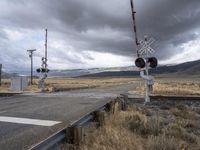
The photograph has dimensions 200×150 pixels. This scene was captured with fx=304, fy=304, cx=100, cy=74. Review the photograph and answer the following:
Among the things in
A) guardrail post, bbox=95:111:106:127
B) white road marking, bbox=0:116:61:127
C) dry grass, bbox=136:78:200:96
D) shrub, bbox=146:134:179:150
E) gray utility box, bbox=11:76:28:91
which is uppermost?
gray utility box, bbox=11:76:28:91

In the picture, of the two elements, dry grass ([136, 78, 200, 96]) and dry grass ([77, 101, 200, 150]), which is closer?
dry grass ([77, 101, 200, 150])

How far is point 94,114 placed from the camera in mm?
9047

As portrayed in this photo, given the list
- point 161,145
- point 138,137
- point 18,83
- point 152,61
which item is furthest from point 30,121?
point 18,83

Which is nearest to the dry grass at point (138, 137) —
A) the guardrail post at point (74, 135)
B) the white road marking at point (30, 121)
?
the guardrail post at point (74, 135)

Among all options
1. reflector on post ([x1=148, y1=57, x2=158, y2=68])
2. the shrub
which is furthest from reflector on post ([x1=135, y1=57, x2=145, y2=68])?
the shrub

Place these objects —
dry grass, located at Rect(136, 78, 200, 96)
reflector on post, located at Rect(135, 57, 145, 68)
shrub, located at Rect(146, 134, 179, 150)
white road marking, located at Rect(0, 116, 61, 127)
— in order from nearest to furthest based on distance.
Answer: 1. shrub, located at Rect(146, 134, 179, 150)
2. white road marking, located at Rect(0, 116, 61, 127)
3. reflector on post, located at Rect(135, 57, 145, 68)
4. dry grass, located at Rect(136, 78, 200, 96)

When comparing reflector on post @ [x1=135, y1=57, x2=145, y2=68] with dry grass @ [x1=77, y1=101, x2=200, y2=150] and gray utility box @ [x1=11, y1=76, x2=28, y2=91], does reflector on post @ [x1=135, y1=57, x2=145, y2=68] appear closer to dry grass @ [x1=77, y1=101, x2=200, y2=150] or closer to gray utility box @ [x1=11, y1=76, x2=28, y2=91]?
dry grass @ [x1=77, y1=101, x2=200, y2=150]

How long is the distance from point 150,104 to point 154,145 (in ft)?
32.8

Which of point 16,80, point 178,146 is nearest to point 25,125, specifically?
point 178,146

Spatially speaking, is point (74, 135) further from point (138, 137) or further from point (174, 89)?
point (174, 89)

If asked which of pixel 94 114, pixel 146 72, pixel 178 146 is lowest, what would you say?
pixel 178 146

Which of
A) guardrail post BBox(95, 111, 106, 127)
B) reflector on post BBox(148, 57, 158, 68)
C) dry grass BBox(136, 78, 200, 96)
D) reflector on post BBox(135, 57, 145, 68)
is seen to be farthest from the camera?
dry grass BBox(136, 78, 200, 96)

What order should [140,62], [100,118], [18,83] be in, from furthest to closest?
[18,83]
[140,62]
[100,118]

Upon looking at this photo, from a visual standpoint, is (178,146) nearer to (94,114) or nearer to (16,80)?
(94,114)
